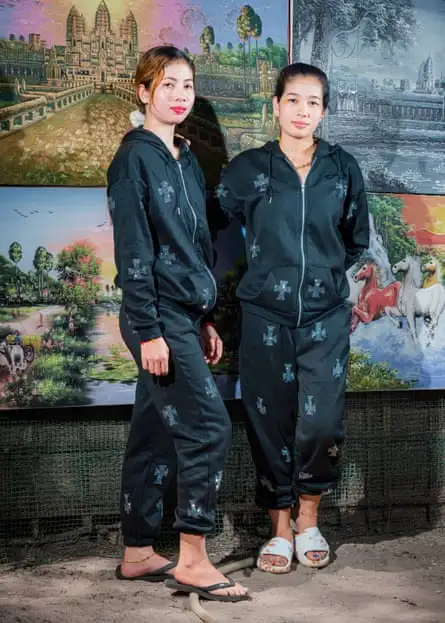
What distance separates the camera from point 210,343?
3.60 metres

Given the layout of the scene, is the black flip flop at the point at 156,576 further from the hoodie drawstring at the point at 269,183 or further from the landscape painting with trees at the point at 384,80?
the landscape painting with trees at the point at 384,80

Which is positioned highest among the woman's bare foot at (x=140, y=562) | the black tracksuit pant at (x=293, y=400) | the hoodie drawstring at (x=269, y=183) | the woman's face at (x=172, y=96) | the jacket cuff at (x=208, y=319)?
the woman's face at (x=172, y=96)

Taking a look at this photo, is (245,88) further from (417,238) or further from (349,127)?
(417,238)

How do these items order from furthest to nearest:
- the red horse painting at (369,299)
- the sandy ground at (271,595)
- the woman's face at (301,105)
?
the red horse painting at (369,299), the woman's face at (301,105), the sandy ground at (271,595)

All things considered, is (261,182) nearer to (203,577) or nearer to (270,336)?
(270,336)

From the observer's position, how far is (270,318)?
3.63 metres

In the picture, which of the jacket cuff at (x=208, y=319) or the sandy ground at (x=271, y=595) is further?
the jacket cuff at (x=208, y=319)

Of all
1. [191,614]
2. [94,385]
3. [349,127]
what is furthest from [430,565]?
[349,127]

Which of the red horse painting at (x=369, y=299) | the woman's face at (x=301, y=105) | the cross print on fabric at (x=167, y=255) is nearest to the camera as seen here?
the cross print on fabric at (x=167, y=255)

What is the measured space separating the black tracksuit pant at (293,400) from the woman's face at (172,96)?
0.74 meters

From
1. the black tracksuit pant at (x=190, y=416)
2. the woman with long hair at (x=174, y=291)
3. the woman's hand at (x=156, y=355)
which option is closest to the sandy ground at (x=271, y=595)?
the woman with long hair at (x=174, y=291)

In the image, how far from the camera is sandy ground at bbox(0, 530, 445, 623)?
3199mm

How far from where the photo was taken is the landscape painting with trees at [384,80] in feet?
13.0

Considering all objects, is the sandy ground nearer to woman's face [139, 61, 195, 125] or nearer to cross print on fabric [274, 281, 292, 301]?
cross print on fabric [274, 281, 292, 301]
